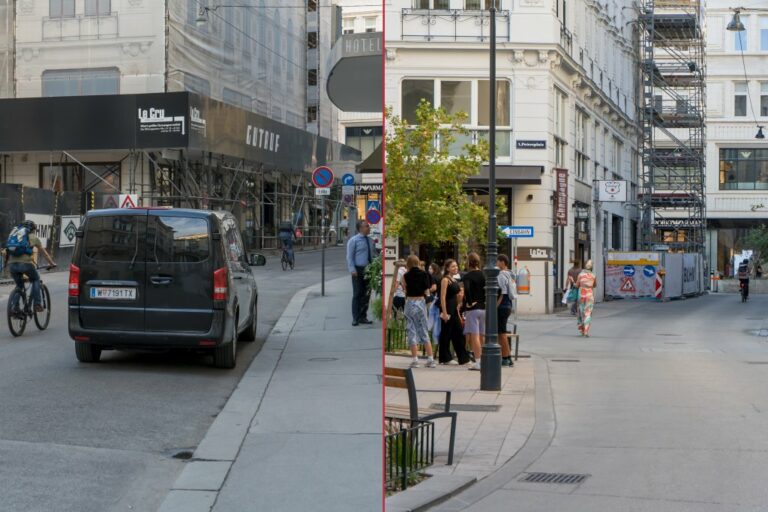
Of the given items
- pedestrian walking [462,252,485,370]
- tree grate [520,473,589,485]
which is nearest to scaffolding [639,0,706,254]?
pedestrian walking [462,252,485,370]

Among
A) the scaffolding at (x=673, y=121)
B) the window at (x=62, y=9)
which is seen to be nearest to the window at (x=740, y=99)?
the scaffolding at (x=673, y=121)

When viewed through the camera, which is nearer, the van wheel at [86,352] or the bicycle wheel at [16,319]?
the van wheel at [86,352]

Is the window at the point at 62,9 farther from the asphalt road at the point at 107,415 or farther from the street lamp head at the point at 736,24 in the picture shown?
the street lamp head at the point at 736,24

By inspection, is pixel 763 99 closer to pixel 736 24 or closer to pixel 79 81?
pixel 736 24

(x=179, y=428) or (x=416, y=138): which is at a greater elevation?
(x=416, y=138)

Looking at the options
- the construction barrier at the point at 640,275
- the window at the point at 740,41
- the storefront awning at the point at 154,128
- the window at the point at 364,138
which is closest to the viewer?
the window at the point at 364,138

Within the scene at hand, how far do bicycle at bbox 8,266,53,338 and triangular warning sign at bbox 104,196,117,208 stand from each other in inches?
206

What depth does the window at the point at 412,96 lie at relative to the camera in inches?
443

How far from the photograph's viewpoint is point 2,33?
673cm

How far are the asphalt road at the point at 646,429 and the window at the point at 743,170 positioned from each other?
43475 mm

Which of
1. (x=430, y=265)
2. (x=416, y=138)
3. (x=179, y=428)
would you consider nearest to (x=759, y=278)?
(x=430, y=265)

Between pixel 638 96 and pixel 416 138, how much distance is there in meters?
43.4

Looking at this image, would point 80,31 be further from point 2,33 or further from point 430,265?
point 430,265

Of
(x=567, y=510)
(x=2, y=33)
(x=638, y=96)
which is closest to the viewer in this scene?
(x=2, y=33)
